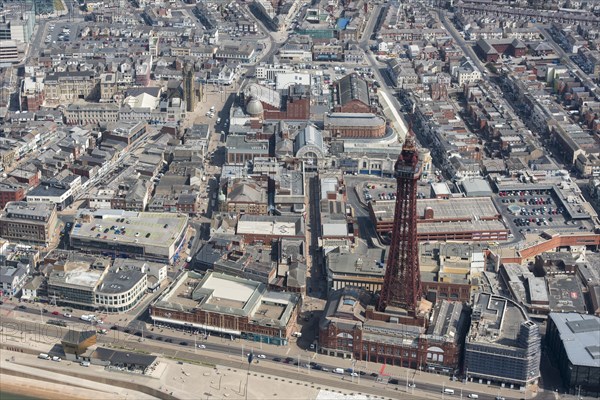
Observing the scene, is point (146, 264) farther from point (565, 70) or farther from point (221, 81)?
point (565, 70)

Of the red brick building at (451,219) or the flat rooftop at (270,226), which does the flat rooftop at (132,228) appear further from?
the red brick building at (451,219)

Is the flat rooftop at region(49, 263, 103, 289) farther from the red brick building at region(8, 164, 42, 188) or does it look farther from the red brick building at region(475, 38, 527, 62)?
the red brick building at region(475, 38, 527, 62)

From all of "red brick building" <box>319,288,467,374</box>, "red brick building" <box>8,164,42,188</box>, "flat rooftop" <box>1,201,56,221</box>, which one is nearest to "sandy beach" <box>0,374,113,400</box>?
"red brick building" <box>319,288,467,374</box>

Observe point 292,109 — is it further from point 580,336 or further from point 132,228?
point 580,336

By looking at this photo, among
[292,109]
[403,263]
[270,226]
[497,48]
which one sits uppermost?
[497,48]

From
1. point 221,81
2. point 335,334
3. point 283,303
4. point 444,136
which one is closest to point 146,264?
point 283,303

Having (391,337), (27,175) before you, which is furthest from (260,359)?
(27,175)
